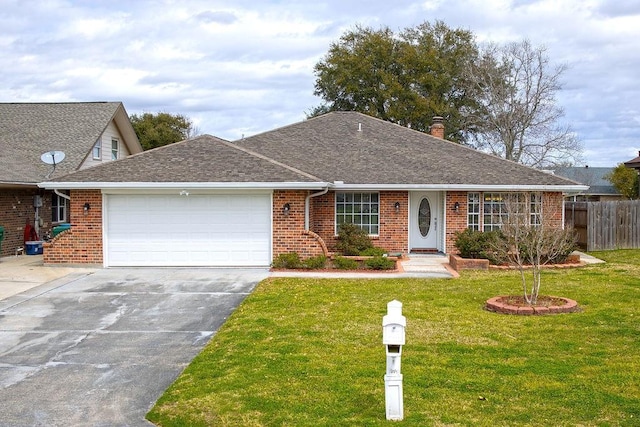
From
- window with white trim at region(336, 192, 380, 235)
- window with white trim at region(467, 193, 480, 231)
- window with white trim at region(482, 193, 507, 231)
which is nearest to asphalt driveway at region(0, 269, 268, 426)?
window with white trim at region(336, 192, 380, 235)

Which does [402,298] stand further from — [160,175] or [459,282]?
[160,175]

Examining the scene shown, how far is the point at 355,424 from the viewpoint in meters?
6.48

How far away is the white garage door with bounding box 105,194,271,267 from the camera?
17.9 meters

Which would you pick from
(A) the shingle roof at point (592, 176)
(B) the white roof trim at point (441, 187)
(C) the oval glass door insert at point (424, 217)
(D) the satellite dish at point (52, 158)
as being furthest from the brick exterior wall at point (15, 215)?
(A) the shingle roof at point (592, 176)

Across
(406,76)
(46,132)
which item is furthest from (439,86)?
(46,132)

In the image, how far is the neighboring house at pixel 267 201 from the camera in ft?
58.2

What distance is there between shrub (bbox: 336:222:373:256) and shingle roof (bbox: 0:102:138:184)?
30.5ft

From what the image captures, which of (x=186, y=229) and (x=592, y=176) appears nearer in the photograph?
(x=186, y=229)

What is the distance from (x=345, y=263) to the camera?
17328mm

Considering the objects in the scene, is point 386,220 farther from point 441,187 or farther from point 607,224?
point 607,224

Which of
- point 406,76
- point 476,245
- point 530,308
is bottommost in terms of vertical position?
point 530,308

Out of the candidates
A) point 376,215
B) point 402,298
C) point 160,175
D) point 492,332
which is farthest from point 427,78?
point 492,332

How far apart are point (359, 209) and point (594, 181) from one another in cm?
4488

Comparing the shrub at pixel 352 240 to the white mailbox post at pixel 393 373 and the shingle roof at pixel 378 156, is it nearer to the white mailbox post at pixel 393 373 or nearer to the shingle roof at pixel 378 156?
the shingle roof at pixel 378 156
